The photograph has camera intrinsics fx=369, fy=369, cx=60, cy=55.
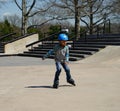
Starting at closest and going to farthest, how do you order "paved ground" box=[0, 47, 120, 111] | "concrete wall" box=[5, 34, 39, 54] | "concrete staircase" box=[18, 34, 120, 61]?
1. "paved ground" box=[0, 47, 120, 111]
2. "concrete staircase" box=[18, 34, 120, 61]
3. "concrete wall" box=[5, 34, 39, 54]

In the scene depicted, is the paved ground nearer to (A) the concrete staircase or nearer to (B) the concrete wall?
(A) the concrete staircase

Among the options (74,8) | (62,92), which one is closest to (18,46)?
(74,8)

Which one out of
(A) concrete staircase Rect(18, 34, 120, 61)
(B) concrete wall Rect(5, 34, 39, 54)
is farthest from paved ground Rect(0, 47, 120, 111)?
(B) concrete wall Rect(5, 34, 39, 54)

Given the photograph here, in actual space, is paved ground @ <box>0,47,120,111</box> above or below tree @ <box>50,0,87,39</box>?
below

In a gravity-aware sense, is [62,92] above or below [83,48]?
below

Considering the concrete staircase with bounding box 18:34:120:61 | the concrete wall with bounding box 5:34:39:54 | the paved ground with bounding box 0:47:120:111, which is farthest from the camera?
the concrete wall with bounding box 5:34:39:54

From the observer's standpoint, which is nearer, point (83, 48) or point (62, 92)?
point (62, 92)

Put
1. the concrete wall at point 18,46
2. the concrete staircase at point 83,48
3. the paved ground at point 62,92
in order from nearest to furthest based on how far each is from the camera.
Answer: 1. the paved ground at point 62,92
2. the concrete staircase at point 83,48
3. the concrete wall at point 18,46

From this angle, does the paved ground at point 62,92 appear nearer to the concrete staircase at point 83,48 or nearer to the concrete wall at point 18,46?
the concrete staircase at point 83,48

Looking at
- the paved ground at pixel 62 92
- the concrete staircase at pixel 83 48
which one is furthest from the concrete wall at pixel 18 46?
the paved ground at pixel 62 92

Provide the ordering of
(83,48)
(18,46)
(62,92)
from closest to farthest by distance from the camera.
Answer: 1. (62,92)
2. (83,48)
3. (18,46)

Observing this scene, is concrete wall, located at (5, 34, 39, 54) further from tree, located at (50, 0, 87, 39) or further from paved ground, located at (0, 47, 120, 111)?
paved ground, located at (0, 47, 120, 111)

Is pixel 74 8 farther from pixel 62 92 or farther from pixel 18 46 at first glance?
pixel 62 92

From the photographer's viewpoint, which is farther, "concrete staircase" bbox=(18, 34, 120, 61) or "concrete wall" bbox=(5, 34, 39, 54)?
"concrete wall" bbox=(5, 34, 39, 54)
